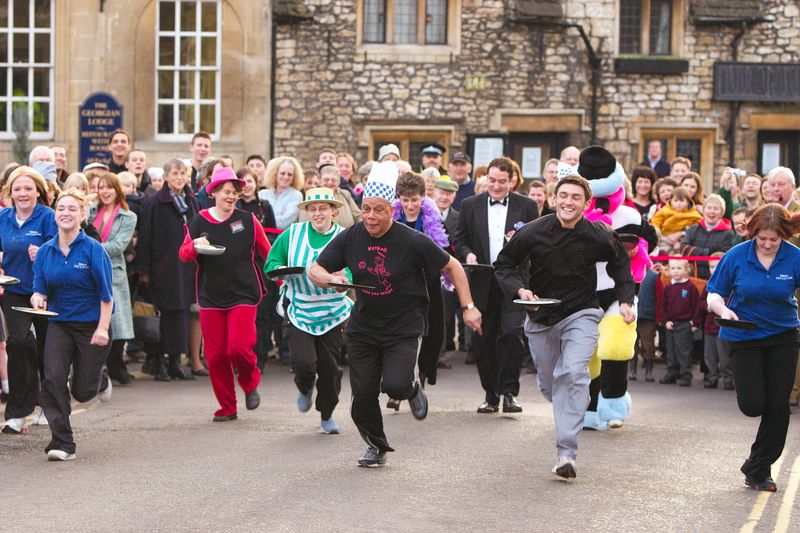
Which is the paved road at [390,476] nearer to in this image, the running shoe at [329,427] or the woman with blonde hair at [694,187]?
the running shoe at [329,427]

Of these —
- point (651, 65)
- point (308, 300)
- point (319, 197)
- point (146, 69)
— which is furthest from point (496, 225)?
point (651, 65)

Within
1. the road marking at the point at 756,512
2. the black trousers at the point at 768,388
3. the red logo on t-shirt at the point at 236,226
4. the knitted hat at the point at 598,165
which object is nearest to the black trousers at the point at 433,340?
the red logo on t-shirt at the point at 236,226

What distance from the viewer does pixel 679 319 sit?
15320mm

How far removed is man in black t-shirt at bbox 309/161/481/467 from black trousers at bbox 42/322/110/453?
174cm

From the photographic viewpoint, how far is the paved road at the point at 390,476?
8.08 metres

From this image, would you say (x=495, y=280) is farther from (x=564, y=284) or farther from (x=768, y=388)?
(x=768, y=388)

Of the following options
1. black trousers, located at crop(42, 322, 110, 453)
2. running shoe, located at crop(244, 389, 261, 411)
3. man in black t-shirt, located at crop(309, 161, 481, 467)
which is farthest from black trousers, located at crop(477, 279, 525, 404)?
black trousers, located at crop(42, 322, 110, 453)

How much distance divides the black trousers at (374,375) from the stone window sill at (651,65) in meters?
17.3

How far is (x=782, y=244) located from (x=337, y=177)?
6409mm

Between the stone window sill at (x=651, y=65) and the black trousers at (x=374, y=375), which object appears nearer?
the black trousers at (x=374, y=375)

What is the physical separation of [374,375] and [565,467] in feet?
4.57

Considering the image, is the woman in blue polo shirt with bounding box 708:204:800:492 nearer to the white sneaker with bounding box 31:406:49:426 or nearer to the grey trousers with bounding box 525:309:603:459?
the grey trousers with bounding box 525:309:603:459

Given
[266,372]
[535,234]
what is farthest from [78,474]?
[266,372]

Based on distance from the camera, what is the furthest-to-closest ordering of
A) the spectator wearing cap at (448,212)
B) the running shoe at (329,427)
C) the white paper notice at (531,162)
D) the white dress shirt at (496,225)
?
the white paper notice at (531,162) → the spectator wearing cap at (448,212) → the white dress shirt at (496,225) → the running shoe at (329,427)
